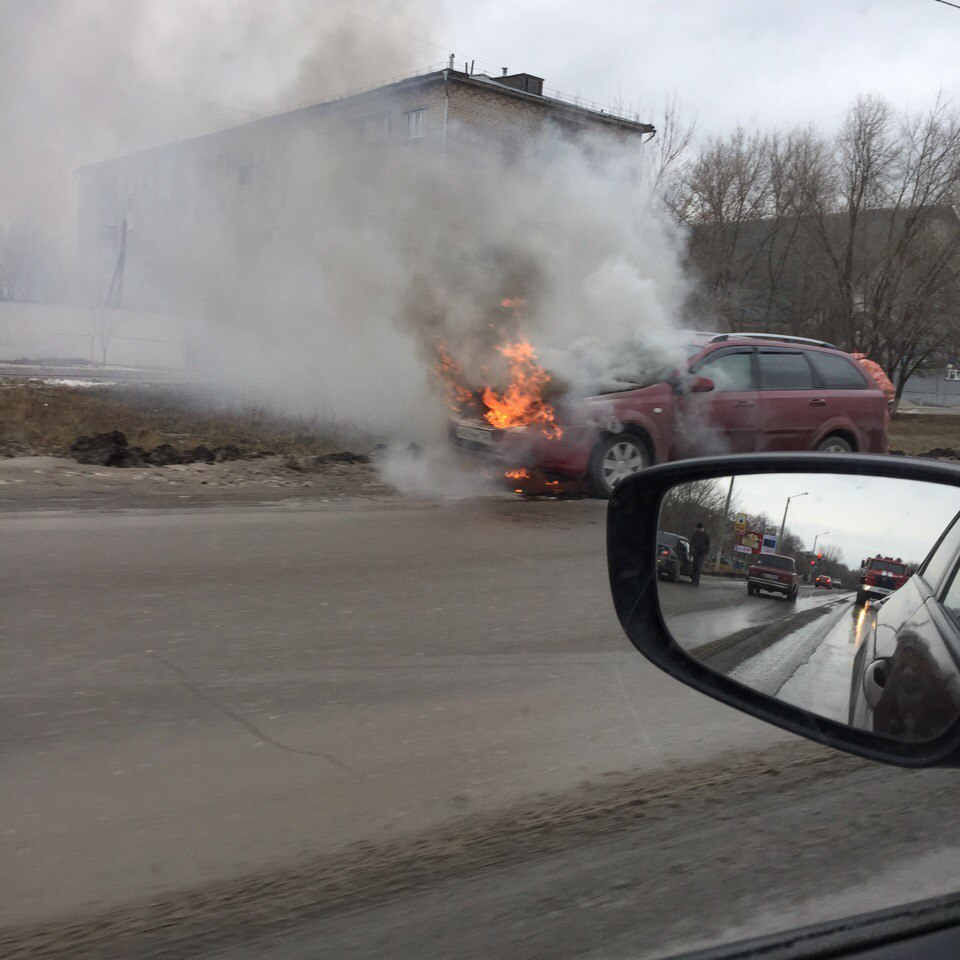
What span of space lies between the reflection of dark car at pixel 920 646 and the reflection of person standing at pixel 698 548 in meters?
0.39

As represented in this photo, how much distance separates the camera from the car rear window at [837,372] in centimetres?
1077

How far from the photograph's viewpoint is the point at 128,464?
10711 millimetres

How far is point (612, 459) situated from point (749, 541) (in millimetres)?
8147

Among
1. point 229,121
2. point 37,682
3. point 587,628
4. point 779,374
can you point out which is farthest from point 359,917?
point 229,121

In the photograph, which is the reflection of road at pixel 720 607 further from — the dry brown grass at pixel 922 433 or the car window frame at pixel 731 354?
the dry brown grass at pixel 922 433

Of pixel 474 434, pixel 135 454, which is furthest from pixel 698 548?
pixel 135 454

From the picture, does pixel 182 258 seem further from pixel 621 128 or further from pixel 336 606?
pixel 336 606

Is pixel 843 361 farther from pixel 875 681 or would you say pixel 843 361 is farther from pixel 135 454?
pixel 875 681

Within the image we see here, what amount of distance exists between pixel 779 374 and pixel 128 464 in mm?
6667

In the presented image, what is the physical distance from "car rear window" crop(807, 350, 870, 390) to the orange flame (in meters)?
2.91

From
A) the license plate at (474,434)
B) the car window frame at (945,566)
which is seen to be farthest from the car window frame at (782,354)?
the car window frame at (945,566)

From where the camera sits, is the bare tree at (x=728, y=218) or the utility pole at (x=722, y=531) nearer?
the utility pole at (x=722, y=531)

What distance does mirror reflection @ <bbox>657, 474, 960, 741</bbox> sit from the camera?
1513 mm

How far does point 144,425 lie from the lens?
15.4m
